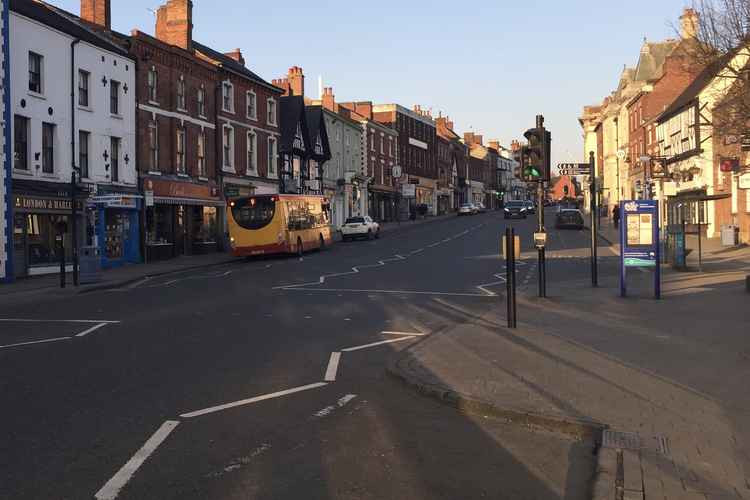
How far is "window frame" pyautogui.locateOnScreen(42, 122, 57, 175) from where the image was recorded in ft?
85.3

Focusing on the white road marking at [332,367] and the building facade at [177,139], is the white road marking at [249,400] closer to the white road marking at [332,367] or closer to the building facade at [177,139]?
the white road marking at [332,367]

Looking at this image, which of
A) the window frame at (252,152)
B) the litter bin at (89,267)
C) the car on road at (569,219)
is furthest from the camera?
the car on road at (569,219)

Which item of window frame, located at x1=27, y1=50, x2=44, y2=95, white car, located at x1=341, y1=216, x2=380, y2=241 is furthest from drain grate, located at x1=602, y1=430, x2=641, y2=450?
white car, located at x1=341, y1=216, x2=380, y2=241

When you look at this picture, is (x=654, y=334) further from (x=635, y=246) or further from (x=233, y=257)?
(x=233, y=257)

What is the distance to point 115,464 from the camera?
5336 millimetres

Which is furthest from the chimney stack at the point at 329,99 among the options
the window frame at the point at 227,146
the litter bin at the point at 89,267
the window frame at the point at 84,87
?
the litter bin at the point at 89,267

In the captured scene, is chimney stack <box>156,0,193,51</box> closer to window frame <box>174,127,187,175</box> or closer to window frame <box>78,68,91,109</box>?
window frame <box>174,127,187,175</box>

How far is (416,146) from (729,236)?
5847 cm

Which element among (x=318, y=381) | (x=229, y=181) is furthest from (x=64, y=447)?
(x=229, y=181)

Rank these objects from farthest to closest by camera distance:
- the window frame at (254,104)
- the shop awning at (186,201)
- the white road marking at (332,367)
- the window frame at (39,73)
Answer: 1. the window frame at (254,104)
2. the shop awning at (186,201)
3. the window frame at (39,73)
4. the white road marking at (332,367)

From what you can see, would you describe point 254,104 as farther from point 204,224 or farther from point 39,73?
point 39,73

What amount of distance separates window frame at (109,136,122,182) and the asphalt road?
16.1 meters

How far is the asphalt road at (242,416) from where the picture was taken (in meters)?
5.03

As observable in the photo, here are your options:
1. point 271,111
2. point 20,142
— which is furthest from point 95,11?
point 271,111
